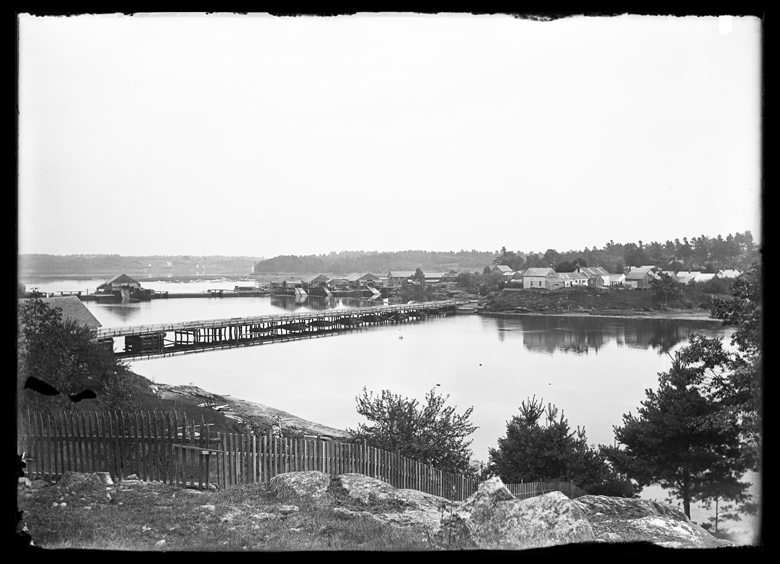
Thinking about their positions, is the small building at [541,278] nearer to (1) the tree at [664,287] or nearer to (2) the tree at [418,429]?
(1) the tree at [664,287]

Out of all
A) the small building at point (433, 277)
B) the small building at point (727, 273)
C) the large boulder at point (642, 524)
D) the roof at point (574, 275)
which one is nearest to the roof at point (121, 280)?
the small building at point (433, 277)

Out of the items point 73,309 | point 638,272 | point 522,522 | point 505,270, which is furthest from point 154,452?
point 638,272

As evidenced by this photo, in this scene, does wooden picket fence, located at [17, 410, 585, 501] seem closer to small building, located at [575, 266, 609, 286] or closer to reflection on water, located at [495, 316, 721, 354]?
small building, located at [575, 266, 609, 286]

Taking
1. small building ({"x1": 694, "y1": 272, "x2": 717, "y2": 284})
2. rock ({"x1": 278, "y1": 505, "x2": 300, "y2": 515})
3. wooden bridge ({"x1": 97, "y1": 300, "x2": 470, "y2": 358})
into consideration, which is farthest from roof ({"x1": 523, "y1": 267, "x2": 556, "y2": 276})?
rock ({"x1": 278, "y1": 505, "x2": 300, "y2": 515})

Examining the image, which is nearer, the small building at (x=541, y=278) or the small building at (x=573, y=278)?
the small building at (x=573, y=278)

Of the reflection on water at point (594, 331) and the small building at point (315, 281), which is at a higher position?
the small building at point (315, 281)
